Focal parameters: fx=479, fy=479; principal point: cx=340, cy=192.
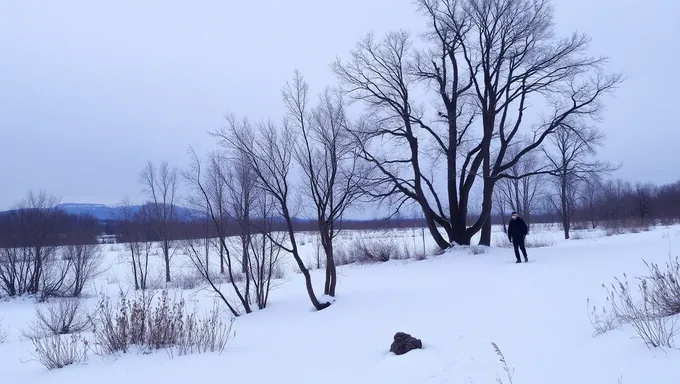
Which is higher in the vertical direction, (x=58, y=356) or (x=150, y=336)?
(x=150, y=336)

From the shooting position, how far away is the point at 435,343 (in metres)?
7.80

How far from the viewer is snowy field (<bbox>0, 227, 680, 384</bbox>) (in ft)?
19.4

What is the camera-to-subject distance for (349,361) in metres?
7.53

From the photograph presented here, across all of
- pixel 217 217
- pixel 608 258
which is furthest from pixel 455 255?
pixel 217 217

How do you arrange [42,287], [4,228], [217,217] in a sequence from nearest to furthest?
[217,217], [42,287], [4,228]

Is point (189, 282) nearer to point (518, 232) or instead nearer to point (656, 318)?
point (518, 232)

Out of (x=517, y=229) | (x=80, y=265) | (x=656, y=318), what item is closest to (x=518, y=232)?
(x=517, y=229)

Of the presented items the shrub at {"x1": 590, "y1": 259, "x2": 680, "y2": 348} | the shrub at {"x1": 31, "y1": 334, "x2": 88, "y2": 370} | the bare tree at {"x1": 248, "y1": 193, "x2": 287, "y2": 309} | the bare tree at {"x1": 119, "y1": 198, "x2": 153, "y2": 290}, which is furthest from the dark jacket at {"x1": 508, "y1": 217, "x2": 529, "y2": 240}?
the bare tree at {"x1": 119, "y1": 198, "x2": 153, "y2": 290}

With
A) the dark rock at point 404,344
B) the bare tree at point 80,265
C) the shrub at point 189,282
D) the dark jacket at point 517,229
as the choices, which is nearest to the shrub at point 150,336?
the dark rock at point 404,344

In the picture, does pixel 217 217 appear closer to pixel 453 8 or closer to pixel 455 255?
pixel 455 255

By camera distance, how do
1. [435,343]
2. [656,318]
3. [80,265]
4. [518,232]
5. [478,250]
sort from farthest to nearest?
[80,265] → [478,250] → [518,232] → [435,343] → [656,318]

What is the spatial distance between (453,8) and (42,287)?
29.7 meters

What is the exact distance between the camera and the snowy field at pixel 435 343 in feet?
19.4

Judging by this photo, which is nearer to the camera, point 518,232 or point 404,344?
point 404,344
